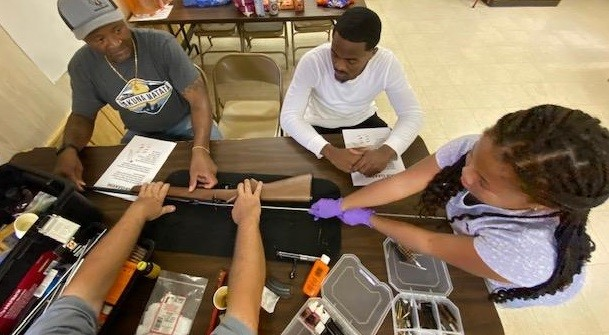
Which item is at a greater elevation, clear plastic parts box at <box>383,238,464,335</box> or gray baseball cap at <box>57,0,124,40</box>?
gray baseball cap at <box>57,0,124,40</box>

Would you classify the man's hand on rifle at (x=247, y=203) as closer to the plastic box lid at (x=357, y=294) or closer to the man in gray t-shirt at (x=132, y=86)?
the man in gray t-shirt at (x=132, y=86)

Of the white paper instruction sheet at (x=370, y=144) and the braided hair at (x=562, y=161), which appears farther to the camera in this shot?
the white paper instruction sheet at (x=370, y=144)

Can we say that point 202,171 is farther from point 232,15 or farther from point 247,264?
point 232,15

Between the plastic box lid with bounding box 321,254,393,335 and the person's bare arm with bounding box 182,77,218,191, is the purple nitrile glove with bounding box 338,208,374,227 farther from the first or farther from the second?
the person's bare arm with bounding box 182,77,218,191

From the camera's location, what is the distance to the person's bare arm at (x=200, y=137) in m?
1.08

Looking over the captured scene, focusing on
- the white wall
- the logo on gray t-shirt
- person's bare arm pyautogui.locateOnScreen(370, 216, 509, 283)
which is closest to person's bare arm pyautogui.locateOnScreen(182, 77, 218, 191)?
the logo on gray t-shirt

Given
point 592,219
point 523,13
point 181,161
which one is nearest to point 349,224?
point 181,161

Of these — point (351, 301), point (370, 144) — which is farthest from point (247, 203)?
point (370, 144)

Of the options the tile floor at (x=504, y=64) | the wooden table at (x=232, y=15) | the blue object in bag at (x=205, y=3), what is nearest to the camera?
the tile floor at (x=504, y=64)

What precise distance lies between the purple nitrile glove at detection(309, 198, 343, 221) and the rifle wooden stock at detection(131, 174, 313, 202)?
0.05 m

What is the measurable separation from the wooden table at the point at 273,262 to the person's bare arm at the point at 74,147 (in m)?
0.03

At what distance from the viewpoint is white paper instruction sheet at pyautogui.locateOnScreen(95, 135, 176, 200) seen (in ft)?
3.65

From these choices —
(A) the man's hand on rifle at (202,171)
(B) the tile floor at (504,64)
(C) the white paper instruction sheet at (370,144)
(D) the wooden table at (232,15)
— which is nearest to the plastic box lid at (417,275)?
(C) the white paper instruction sheet at (370,144)

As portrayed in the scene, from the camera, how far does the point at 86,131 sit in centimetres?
131
